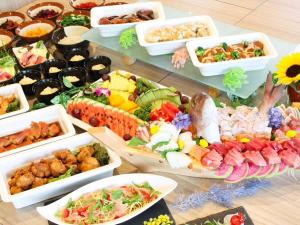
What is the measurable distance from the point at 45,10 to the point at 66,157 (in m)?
1.29

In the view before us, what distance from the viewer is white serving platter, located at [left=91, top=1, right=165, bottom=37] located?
7.26 ft

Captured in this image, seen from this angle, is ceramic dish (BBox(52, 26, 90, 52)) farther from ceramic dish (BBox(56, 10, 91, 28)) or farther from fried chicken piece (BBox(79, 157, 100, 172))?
fried chicken piece (BBox(79, 157, 100, 172))

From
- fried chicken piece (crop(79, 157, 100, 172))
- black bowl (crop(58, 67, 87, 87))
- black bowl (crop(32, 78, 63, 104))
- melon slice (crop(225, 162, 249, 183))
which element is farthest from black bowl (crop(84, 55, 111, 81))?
melon slice (crop(225, 162, 249, 183))

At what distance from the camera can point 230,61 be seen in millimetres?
1891

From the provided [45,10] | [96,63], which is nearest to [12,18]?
[45,10]

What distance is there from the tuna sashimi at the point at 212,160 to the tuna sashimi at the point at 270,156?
0.14 meters

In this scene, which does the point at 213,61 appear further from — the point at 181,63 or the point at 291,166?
the point at 291,166

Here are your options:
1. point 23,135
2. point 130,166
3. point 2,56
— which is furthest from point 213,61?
point 2,56

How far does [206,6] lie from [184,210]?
1.45 m

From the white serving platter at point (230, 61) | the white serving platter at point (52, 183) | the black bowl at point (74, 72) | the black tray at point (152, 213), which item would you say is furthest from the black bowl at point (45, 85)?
the black tray at point (152, 213)

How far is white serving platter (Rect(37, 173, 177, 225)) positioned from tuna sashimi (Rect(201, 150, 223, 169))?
0.39 ft

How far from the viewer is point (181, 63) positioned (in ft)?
6.61

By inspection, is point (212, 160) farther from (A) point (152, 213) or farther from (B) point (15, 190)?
(B) point (15, 190)

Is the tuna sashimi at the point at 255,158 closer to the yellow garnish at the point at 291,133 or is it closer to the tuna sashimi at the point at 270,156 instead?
the tuna sashimi at the point at 270,156
